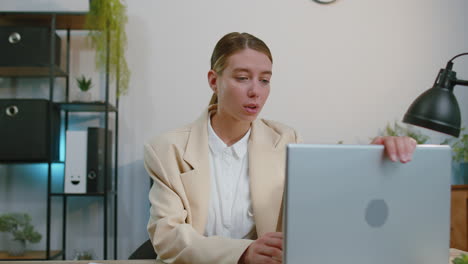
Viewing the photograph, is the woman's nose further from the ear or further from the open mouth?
the ear

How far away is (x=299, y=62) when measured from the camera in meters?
3.00

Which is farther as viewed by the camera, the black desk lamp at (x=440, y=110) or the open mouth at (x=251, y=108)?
the open mouth at (x=251, y=108)

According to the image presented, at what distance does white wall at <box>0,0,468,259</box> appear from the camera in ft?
9.62

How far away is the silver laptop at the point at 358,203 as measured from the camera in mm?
711

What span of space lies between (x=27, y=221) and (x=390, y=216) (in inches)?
96.5

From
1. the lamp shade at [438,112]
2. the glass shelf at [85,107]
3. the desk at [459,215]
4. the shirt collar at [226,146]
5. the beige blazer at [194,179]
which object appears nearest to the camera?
the lamp shade at [438,112]

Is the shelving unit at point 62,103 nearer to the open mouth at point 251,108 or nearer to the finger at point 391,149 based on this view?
the open mouth at point 251,108

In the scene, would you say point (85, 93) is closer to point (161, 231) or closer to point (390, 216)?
point (161, 231)

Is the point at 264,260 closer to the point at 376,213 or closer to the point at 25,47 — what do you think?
the point at 376,213

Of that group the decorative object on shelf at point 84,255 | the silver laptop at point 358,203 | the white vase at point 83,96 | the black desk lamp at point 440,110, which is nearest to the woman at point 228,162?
the black desk lamp at point 440,110

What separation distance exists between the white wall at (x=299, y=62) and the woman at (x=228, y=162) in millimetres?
1435

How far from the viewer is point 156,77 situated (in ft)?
9.64

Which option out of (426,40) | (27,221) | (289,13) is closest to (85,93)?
(27,221)

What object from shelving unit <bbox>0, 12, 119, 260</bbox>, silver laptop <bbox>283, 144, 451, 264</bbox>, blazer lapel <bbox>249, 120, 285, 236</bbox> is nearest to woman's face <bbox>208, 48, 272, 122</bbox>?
blazer lapel <bbox>249, 120, 285, 236</bbox>
